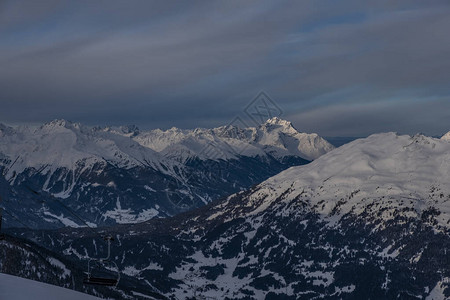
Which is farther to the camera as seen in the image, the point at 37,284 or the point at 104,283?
the point at 104,283

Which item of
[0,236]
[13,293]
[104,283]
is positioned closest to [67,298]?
[13,293]

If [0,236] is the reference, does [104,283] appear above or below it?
below

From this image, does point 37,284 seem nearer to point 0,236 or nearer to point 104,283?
point 104,283

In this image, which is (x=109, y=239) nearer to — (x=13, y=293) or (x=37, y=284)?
(x=37, y=284)

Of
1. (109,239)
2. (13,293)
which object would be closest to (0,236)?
(109,239)

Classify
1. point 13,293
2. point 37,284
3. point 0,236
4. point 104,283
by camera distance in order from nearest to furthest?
point 13,293 < point 37,284 < point 104,283 < point 0,236

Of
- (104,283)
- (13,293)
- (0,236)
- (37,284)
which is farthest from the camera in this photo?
(0,236)
